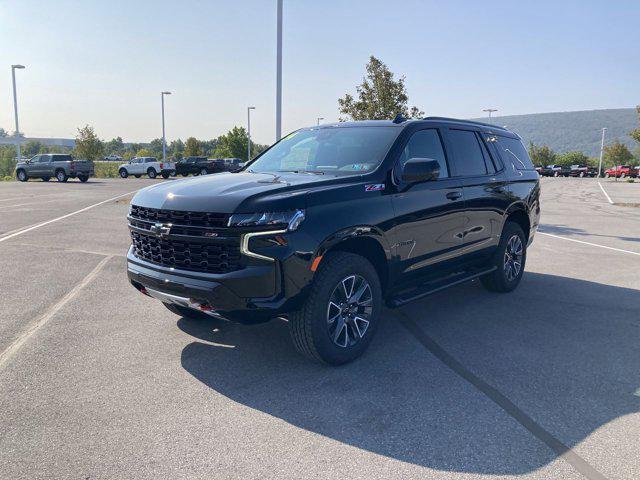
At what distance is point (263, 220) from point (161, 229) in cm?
91

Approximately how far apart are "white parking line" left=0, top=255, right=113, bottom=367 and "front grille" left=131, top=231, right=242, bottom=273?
1414 mm

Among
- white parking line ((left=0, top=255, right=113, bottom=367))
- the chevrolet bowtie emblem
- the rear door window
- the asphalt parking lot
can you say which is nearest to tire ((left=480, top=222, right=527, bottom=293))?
the asphalt parking lot

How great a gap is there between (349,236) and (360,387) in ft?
3.69

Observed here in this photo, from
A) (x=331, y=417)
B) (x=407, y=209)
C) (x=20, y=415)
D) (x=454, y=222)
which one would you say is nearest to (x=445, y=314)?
(x=454, y=222)

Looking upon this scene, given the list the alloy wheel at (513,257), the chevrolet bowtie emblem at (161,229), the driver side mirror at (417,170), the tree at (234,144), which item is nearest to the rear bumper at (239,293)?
the chevrolet bowtie emblem at (161,229)

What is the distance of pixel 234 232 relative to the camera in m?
3.58

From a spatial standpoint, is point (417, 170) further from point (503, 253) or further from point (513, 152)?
point (513, 152)

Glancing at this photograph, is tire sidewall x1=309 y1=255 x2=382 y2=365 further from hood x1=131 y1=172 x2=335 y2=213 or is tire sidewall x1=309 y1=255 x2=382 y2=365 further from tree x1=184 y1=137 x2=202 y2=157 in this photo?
tree x1=184 y1=137 x2=202 y2=157

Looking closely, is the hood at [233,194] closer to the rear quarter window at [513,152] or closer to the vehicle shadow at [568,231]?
the rear quarter window at [513,152]

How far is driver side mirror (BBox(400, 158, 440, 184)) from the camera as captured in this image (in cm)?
435

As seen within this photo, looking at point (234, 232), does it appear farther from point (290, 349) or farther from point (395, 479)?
point (395, 479)

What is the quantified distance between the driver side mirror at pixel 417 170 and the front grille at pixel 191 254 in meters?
1.66

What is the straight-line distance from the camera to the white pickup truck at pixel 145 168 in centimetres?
4181

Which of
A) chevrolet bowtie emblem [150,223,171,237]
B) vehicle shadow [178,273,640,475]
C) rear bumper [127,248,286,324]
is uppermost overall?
chevrolet bowtie emblem [150,223,171,237]
